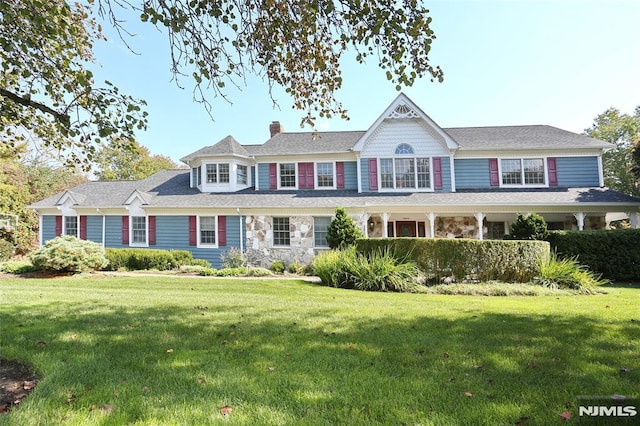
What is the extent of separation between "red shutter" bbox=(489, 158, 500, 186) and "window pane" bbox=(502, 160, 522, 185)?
0.33 meters

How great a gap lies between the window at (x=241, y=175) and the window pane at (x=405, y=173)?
884 centimetres

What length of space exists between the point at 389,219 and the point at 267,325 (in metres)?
13.9

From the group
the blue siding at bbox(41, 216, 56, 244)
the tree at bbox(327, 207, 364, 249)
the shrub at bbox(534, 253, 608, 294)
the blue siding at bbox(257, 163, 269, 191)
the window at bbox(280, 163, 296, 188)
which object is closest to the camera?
the shrub at bbox(534, 253, 608, 294)

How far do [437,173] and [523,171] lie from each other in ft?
15.0

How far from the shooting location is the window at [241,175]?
19812 mm

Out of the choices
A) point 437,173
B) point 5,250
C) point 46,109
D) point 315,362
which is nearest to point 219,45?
point 46,109

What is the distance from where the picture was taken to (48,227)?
1934 cm

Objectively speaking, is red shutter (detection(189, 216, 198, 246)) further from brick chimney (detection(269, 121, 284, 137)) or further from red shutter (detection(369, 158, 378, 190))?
red shutter (detection(369, 158, 378, 190))

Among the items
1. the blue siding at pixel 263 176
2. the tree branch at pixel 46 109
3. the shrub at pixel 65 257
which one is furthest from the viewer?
the blue siding at pixel 263 176

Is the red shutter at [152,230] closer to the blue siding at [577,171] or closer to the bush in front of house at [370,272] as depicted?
the bush in front of house at [370,272]

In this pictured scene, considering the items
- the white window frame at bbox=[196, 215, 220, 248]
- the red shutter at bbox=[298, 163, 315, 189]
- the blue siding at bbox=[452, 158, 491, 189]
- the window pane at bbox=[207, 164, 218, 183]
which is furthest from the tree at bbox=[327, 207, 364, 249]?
the window pane at bbox=[207, 164, 218, 183]

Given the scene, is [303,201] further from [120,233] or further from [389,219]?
[120,233]

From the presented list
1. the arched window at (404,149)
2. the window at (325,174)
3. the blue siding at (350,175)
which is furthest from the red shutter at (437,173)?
the window at (325,174)

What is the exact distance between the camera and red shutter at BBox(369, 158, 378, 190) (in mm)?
18344
